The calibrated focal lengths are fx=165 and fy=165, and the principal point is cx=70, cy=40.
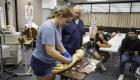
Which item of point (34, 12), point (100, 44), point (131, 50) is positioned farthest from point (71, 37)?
point (34, 12)

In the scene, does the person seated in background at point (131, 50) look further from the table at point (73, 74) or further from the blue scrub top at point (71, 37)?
the table at point (73, 74)

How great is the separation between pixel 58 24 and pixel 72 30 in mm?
713

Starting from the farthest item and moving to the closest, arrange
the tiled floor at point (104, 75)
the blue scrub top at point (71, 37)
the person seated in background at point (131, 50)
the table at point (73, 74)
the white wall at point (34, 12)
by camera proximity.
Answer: the white wall at point (34, 12) < the person seated in background at point (131, 50) < the tiled floor at point (104, 75) < the blue scrub top at point (71, 37) < the table at point (73, 74)

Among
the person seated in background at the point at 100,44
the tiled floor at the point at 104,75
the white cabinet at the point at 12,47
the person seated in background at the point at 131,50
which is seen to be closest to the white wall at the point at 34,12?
the white cabinet at the point at 12,47

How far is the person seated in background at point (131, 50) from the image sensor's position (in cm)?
349

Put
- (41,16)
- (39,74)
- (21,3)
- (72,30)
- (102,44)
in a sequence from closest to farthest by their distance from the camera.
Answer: (39,74) → (72,30) → (102,44) → (21,3) → (41,16)

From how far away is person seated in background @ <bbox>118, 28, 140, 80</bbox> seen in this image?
349cm

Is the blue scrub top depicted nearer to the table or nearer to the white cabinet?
the table

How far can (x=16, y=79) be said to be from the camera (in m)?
3.28

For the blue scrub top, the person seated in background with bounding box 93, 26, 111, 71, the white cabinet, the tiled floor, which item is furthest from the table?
the white cabinet

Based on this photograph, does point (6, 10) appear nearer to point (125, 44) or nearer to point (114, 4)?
point (125, 44)

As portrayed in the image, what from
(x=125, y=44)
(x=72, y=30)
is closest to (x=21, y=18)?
(x=125, y=44)

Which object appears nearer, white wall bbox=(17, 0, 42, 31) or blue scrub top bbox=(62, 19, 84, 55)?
blue scrub top bbox=(62, 19, 84, 55)

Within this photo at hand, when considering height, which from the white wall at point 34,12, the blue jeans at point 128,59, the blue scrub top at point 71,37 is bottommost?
the blue jeans at point 128,59
